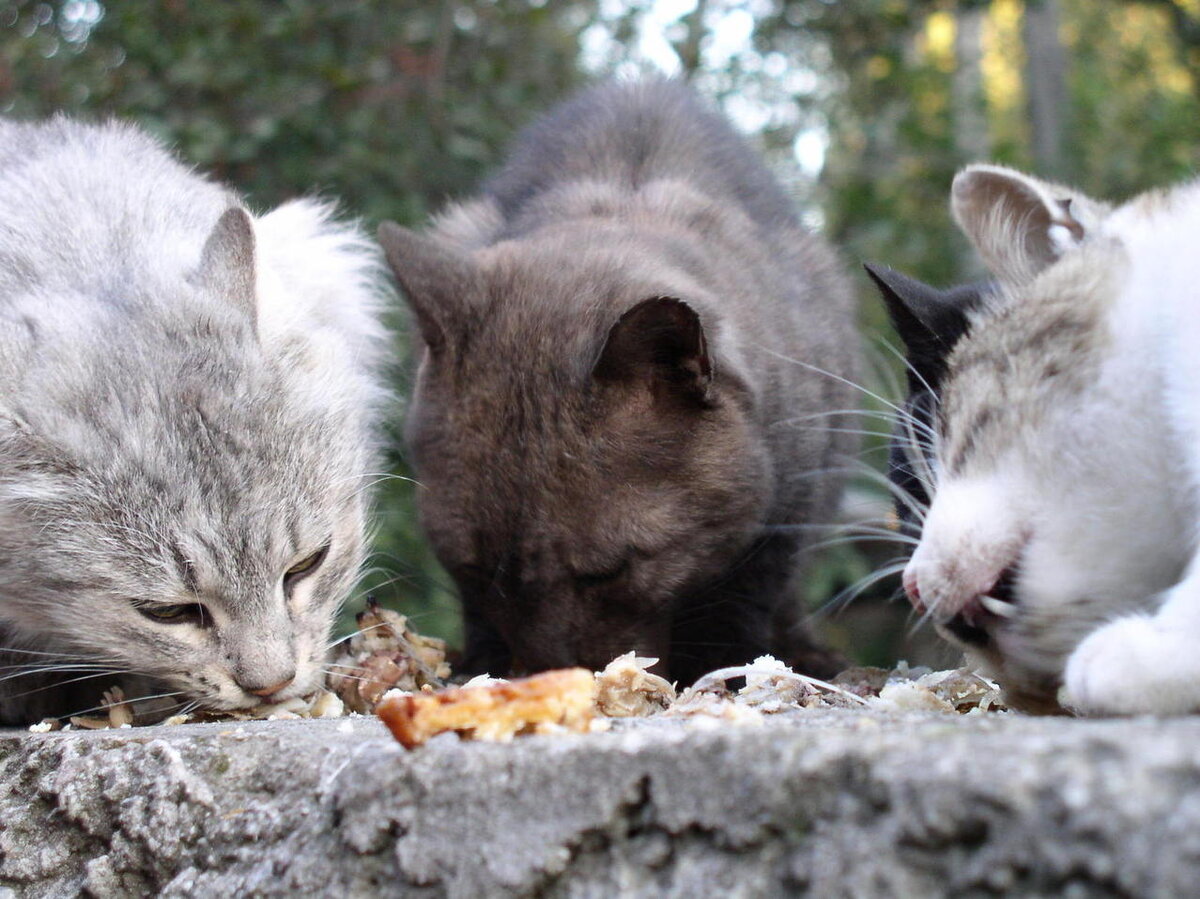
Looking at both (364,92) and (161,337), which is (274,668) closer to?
(161,337)

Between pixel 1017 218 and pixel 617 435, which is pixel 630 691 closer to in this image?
pixel 617 435

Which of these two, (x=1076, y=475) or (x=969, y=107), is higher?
(x=969, y=107)

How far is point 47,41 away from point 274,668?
2731mm

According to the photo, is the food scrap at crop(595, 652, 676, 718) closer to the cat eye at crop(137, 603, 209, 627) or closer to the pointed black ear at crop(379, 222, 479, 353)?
the cat eye at crop(137, 603, 209, 627)

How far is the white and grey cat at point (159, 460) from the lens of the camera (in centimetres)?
200

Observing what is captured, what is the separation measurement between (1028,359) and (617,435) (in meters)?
0.84

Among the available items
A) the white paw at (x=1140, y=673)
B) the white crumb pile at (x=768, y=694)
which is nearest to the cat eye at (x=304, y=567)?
the white crumb pile at (x=768, y=694)

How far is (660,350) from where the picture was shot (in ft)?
7.25

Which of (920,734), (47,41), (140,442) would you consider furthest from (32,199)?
(920,734)

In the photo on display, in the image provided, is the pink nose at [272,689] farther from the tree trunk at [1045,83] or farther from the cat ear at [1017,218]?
the tree trunk at [1045,83]

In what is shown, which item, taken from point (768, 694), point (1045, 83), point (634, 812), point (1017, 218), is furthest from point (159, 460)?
point (1045, 83)

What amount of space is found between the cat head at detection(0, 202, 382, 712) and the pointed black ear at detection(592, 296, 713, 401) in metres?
0.58

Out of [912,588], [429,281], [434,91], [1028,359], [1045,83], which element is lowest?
[912,588]


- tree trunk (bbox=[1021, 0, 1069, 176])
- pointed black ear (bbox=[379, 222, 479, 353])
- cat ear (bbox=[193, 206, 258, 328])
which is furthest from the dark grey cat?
tree trunk (bbox=[1021, 0, 1069, 176])
